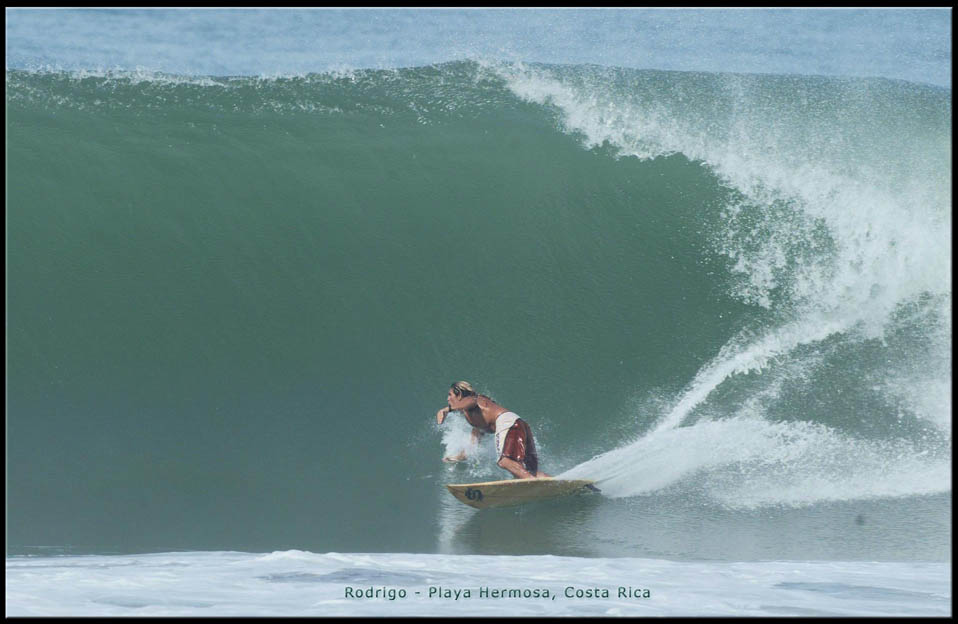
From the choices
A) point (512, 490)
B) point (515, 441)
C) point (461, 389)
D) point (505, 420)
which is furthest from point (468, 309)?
point (512, 490)

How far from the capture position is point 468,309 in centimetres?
806

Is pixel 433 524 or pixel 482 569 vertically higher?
pixel 433 524

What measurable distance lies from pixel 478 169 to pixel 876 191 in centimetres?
386

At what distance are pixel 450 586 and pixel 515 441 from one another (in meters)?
1.18

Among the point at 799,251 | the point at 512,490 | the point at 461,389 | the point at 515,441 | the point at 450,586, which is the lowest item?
the point at 450,586

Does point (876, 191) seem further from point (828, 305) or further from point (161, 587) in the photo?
point (161, 587)

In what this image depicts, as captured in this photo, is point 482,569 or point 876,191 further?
point 876,191

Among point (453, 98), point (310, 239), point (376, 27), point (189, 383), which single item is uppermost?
point (376, 27)

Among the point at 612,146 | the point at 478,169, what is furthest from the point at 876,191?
the point at 478,169

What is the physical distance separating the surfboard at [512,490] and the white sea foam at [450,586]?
1.60 feet

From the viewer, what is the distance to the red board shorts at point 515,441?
6305 millimetres

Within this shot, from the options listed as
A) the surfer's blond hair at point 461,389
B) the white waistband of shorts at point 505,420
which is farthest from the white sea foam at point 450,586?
the surfer's blond hair at point 461,389

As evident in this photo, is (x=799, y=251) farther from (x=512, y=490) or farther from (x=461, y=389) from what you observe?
(x=512, y=490)

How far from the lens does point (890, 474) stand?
6.79m
